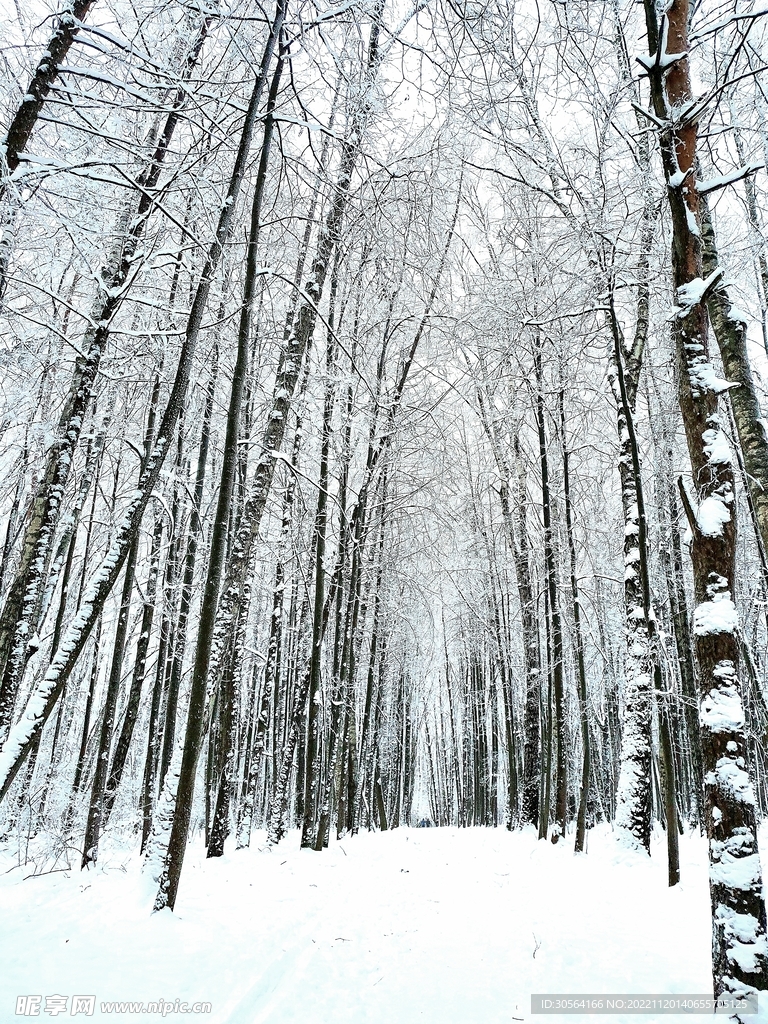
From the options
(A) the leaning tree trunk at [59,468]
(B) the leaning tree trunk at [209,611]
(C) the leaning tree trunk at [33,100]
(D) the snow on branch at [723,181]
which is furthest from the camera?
(A) the leaning tree trunk at [59,468]

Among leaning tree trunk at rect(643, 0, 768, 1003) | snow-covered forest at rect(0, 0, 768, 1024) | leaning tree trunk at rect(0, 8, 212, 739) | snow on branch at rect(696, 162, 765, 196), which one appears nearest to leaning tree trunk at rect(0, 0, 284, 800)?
snow-covered forest at rect(0, 0, 768, 1024)

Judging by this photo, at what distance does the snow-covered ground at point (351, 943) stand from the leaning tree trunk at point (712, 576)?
0.60 meters

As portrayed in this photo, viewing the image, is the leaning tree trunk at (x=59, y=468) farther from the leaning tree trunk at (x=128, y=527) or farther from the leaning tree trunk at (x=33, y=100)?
the leaning tree trunk at (x=33, y=100)

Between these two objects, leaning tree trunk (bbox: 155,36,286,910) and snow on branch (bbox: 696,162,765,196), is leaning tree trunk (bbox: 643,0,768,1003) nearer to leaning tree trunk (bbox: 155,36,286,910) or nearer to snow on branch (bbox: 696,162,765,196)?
snow on branch (bbox: 696,162,765,196)

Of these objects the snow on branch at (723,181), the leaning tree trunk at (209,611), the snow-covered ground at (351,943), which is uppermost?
the snow on branch at (723,181)

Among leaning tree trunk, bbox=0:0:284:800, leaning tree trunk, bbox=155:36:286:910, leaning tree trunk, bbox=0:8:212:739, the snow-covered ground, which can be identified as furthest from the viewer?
leaning tree trunk, bbox=0:8:212:739

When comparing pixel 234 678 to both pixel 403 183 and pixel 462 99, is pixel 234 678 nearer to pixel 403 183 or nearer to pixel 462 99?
pixel 403 183

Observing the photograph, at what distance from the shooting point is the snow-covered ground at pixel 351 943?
3049 millimetres

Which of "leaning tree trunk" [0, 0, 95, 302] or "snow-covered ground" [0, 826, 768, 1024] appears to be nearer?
"snow-covered ground" [0, 826, 768, 1024]

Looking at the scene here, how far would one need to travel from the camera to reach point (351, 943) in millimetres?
4340

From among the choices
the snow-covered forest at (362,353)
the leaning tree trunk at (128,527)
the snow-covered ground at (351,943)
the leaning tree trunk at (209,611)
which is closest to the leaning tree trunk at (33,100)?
the snow-covered forest at (362,353)

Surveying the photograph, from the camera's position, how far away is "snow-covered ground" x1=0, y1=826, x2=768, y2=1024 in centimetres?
305

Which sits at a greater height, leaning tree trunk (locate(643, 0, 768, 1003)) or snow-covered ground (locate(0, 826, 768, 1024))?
leaning tree trunk (locate(643, 0, 768, 1003))

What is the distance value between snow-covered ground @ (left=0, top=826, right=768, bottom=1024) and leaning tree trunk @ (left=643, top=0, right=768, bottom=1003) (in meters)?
0.60
